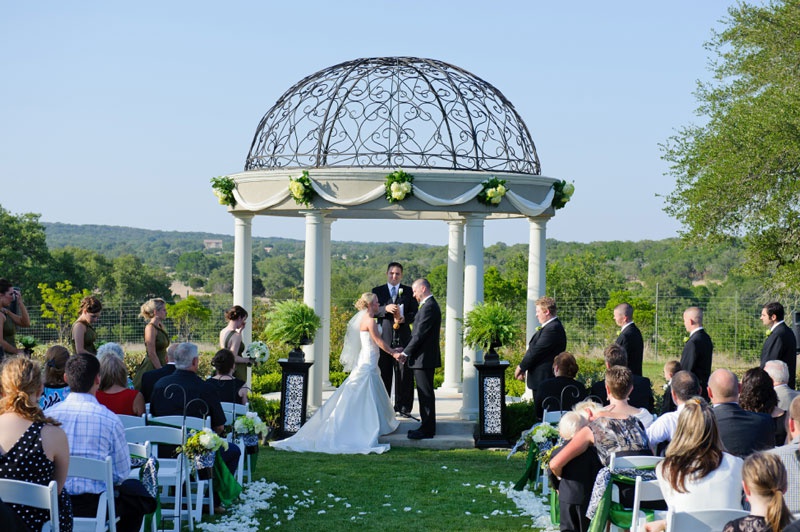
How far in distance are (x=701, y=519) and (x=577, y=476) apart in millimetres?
1737

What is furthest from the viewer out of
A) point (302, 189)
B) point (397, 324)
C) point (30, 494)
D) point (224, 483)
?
point (397, 324)

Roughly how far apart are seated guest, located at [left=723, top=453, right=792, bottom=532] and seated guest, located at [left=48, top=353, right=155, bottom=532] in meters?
4.17

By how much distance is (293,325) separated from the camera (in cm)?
1330

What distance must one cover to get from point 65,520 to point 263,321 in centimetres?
1734

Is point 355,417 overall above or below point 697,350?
below

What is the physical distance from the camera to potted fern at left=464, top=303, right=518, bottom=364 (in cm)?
1309

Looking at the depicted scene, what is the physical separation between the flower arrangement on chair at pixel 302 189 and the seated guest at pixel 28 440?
778 cm

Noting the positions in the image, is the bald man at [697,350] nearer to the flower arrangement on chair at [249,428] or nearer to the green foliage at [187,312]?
the flower arrangement on chair at [249,428]

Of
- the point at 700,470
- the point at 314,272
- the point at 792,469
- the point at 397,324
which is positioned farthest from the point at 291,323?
the point at 792,469

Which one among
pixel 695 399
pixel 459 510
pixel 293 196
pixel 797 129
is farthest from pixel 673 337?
pixel 695 399

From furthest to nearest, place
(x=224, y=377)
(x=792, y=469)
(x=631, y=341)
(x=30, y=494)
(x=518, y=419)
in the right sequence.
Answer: (x=518, y=419)
(x=631, y=341)
(x=224, y=377)
(x=792, y=469)
(x=30, y=494)

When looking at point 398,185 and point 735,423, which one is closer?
point 735,423

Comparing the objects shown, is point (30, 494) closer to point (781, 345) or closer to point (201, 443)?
point (201, 443)

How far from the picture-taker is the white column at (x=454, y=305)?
621 inches
